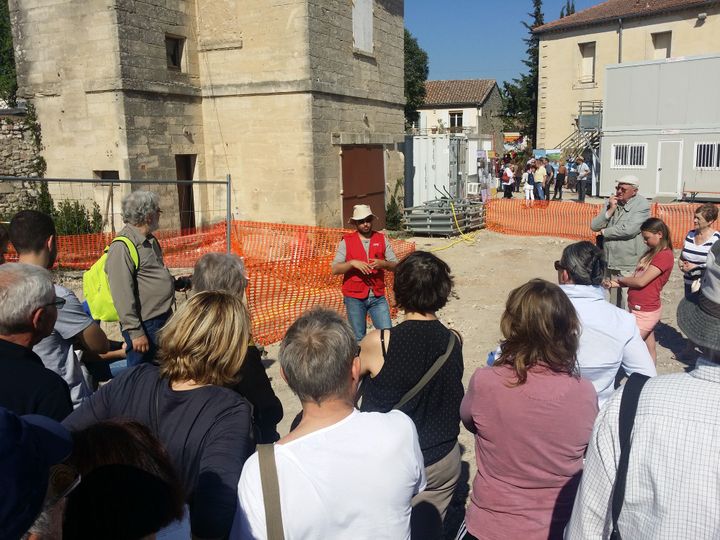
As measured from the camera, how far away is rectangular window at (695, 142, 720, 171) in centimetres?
2128

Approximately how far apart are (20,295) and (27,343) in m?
0.20

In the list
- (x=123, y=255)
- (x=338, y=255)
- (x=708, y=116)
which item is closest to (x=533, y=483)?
(x=123, y=255)

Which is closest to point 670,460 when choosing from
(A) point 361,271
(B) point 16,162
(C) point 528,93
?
(A) point 361,271

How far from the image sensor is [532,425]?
2271 mm

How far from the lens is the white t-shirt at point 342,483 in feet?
5.67

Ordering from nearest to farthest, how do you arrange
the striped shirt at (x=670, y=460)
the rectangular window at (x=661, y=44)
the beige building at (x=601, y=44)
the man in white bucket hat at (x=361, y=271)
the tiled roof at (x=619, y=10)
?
1. the striped shirt at (x=670, y=460)
2. the man in white bucket hat at (x=361, y=271)
3. the tiled roof at (x=619, y=10)
4. the beige building at (x=601, y=44)
5. the rectangular window at (x=661, y=44)

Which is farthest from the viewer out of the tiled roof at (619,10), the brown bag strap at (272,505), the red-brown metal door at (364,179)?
the tiled roof at (619,10)

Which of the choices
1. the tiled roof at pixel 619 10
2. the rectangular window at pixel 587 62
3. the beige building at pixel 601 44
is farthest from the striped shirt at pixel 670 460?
the rectangular window at pixel 587 62

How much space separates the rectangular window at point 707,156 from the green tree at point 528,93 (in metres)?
23.5

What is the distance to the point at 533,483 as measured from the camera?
231 cm

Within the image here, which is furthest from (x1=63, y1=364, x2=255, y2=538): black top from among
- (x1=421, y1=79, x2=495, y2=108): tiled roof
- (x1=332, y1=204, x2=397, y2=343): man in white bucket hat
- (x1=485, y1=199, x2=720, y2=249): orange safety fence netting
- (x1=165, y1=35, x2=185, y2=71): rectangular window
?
(x1=421, y1=79, x2=495, y2=108): tiled roof

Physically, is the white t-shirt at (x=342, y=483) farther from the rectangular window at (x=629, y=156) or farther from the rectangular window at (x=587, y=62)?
the rectangular window at (x=587, y=62)

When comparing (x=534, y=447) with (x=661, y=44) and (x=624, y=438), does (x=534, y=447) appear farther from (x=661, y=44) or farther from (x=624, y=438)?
(x=661, y=44)

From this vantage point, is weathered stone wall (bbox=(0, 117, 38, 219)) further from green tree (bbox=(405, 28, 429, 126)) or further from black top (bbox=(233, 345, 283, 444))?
green tree (bbox=(405, 28, 429, 126))
